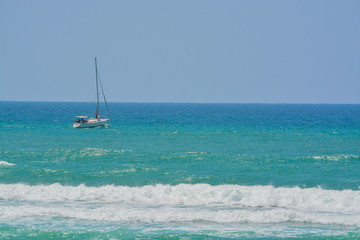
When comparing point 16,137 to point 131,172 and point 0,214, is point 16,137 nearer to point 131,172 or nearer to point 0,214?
point 131,172

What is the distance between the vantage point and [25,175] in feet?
84.5

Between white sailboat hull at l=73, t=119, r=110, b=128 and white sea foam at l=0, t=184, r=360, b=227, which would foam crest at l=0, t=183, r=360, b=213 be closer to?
white sea foam at l=0, t=184, r=360, b=227

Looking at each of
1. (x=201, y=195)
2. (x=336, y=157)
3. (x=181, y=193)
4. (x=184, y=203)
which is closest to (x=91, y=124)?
(x=336, y=157)

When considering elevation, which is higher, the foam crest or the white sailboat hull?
the white sailboat hull

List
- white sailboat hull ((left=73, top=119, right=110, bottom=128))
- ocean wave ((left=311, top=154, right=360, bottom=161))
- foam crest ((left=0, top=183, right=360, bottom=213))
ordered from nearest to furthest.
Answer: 1. foam crest ((left=0, top=183, right=360, bottom=213))
2. ocean wave ((left=311, top=154, right=360, bottom=161))
3. white sailboat hull ((left=73, top=119, right=110, bottom=128))

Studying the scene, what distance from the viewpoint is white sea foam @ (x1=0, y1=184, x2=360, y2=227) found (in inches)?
659

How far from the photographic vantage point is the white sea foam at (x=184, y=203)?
54.9ft

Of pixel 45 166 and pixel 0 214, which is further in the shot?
pixel 45 166

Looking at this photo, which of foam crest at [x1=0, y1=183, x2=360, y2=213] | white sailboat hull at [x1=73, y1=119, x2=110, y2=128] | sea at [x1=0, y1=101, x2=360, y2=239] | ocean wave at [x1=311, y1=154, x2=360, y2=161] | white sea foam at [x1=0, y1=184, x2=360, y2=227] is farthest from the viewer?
white sailboat hull at [x1=73, y1=119, x2=110, y2=128]

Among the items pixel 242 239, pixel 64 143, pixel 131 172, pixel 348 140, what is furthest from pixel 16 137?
pixel 242 239

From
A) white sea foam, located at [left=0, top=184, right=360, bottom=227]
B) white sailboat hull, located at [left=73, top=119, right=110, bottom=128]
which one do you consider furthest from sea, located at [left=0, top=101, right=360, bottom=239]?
white sailboat hull, located at [left=73, top=119, right=110, bottom=128]

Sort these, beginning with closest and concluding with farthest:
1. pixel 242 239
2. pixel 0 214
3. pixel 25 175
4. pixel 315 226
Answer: pixel 242 239, pixel 315 226, pixel 0 214, pixel 25 175

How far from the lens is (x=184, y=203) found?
19359mm

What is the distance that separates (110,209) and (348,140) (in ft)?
108
